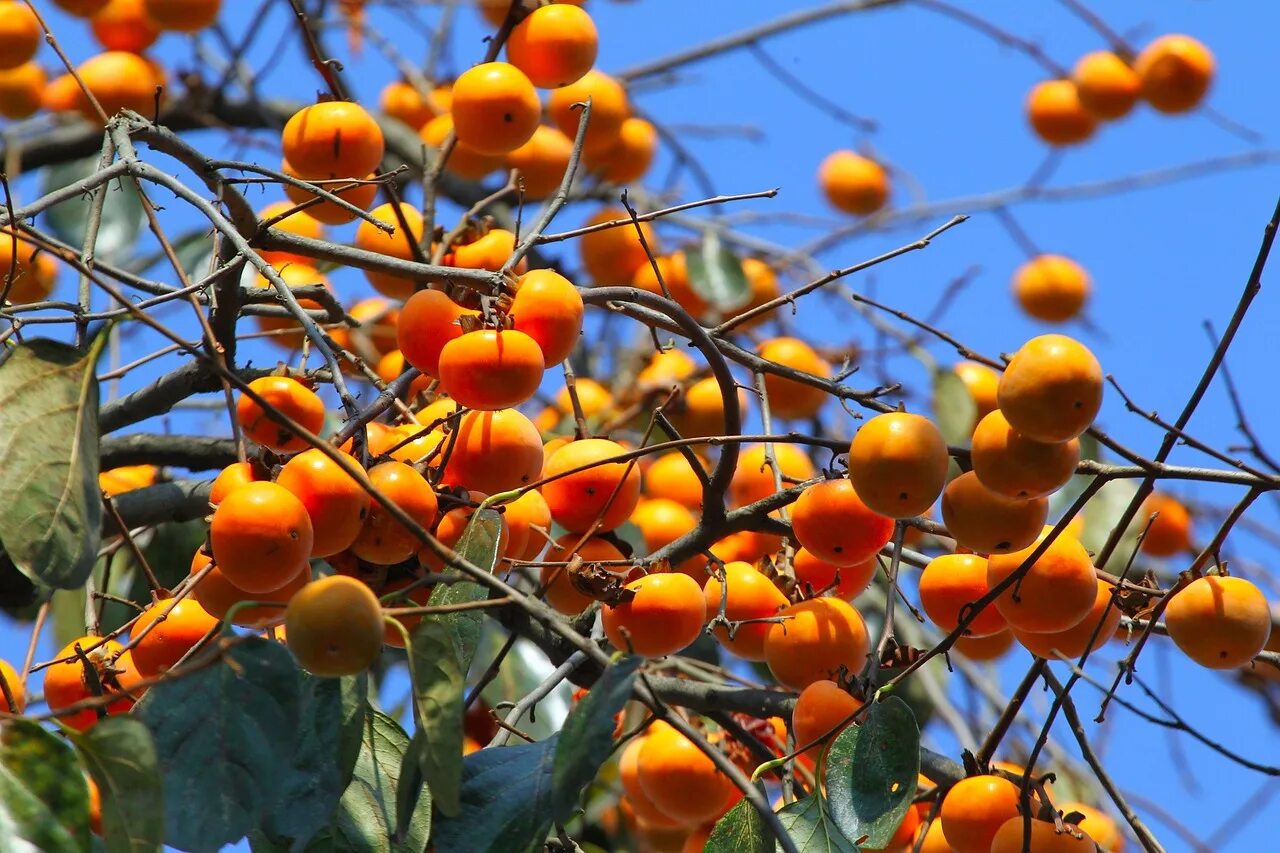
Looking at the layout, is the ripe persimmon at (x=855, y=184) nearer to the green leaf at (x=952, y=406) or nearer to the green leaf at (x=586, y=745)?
the green leaf at (x=952, y=406)

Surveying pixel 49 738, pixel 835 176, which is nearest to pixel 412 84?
pixel 835 176

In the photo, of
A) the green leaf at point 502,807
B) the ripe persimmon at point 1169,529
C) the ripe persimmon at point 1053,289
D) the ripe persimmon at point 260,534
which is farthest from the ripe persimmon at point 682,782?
the ripe persimmon at point 1053,289

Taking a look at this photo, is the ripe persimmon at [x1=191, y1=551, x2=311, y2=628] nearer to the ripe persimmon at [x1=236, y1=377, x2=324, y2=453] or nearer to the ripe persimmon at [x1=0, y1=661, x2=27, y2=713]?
the ripe persimmon at [x1=236, y1=377, x2=324, y2=453]

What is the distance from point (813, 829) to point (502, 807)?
28 cm

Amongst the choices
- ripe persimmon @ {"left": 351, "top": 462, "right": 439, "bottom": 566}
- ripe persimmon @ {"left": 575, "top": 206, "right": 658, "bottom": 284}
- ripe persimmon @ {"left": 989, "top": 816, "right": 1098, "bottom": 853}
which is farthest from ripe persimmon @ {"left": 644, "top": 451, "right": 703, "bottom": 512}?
ripe persimmon @ {"left": 351, "top": 462, "right": 439, "bottom": 566}

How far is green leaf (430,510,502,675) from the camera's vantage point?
1.20 m

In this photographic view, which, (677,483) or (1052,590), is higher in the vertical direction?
(677,483)

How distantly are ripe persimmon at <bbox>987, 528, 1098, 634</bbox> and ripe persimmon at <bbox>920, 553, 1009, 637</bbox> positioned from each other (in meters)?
0.08

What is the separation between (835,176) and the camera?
157 inches

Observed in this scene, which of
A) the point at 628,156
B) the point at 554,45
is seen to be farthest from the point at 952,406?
the point at 554,45

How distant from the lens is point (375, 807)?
4.04 feet

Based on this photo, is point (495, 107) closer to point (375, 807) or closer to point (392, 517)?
point (392, 517)

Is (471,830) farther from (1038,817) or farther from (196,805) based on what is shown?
(1038,817)

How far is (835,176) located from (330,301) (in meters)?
2.58
